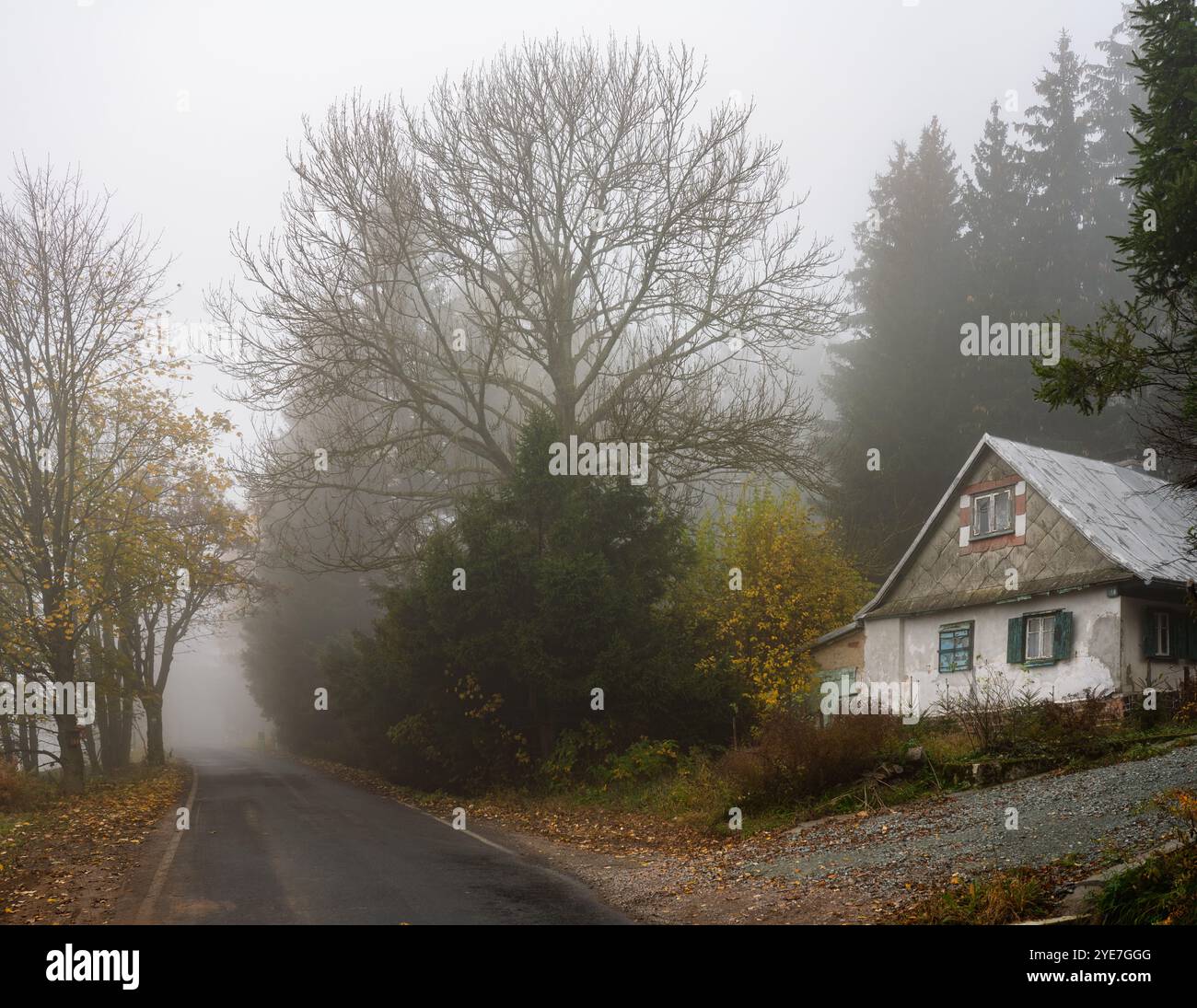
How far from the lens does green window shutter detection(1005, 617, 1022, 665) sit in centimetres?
2165

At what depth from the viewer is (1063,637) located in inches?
812

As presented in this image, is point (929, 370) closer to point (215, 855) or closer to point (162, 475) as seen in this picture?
point (162, 475)

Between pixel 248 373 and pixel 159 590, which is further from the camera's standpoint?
pixel 159 590

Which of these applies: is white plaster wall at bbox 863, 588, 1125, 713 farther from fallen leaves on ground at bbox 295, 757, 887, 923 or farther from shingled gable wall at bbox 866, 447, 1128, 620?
fallen leaves on ground at bbox 295, 757, 887, 923

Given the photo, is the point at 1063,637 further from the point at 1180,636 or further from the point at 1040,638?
the point at 1180,636

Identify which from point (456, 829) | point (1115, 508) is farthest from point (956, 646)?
point (456, 829)

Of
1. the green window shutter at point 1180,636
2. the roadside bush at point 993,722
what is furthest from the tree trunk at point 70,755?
the green window shutter at point 1180,636

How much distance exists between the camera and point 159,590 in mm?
25266

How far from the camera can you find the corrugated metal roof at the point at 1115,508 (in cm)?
2050

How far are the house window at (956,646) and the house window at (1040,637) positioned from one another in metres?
1.59

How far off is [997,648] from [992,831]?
12216mm

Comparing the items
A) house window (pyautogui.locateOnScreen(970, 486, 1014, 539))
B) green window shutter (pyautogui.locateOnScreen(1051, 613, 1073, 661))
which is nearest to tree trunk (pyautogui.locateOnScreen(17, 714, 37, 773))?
house window (pyautogui.locateOnScreen(970, 486, 1014, 539))
